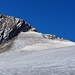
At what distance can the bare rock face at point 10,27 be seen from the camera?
56.1 metres

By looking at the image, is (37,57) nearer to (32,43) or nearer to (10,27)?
(32,43)

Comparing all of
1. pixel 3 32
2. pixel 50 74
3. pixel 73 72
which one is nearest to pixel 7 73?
pixel 50 74

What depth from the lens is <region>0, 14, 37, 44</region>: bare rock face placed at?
56.1 m

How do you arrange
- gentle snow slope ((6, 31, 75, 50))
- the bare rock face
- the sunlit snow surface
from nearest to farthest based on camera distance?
the sunlit snow surface, gentle snow slope ((6, 31, 75, 50)), the bare rock face

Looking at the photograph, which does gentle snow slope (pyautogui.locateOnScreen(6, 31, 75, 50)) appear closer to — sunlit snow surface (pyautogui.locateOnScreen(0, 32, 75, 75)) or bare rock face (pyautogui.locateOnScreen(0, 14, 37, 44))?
sunlit snow surface (pyautogui.locateOnScreen(0, 32, 75, 75))

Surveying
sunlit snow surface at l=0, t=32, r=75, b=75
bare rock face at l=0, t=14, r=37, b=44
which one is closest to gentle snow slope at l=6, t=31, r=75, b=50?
sunlit snow surface at l=0, t=32, r=75, b=75

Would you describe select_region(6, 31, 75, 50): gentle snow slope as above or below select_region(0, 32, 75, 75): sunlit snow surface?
above

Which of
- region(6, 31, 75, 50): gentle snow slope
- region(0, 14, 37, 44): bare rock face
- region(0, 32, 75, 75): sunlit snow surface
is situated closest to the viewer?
region(0, 32, 75, 75): sunlit snow surface

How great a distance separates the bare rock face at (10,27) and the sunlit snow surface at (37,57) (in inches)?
55.8

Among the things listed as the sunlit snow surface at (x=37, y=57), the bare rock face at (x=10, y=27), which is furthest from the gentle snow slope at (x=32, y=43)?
the bare rock face at (x=10, y=27)

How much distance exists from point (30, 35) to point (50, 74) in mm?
39609

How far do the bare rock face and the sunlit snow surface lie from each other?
4.65ft

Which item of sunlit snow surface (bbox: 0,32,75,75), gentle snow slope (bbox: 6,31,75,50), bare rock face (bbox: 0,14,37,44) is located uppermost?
bare rock face (bbox: 0,14,37,44)

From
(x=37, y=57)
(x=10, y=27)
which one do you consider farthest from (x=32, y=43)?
(x=37, y=57)
